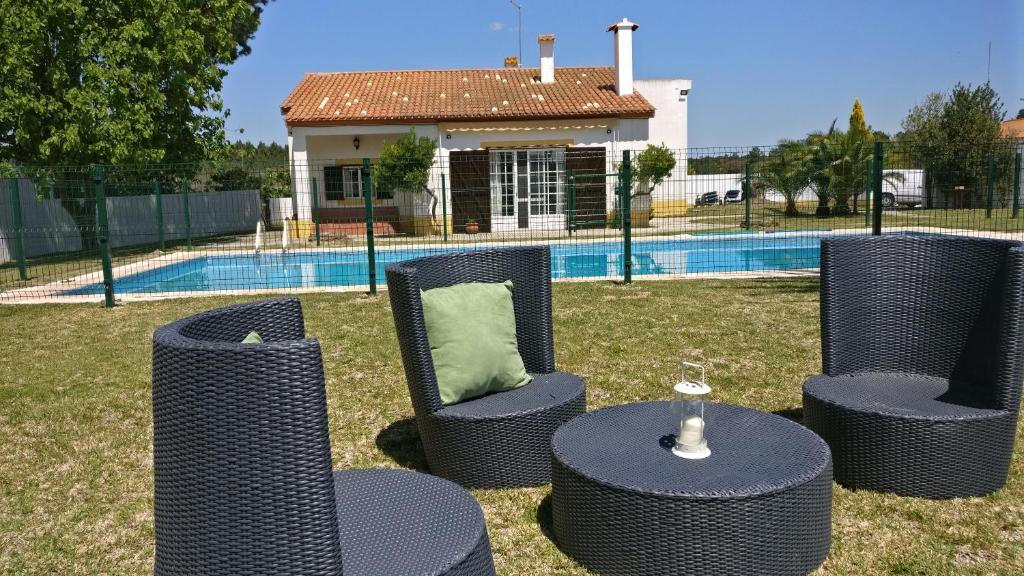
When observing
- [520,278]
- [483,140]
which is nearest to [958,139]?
[483,140]

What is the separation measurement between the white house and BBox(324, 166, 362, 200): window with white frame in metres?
0.03

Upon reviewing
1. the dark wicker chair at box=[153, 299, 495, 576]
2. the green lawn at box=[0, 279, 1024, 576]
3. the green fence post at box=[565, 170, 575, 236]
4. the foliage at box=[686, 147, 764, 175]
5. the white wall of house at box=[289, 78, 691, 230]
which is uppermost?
the white wall of house at box=[289, 78, 691, 230]

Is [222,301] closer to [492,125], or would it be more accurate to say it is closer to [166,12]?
[166,12]

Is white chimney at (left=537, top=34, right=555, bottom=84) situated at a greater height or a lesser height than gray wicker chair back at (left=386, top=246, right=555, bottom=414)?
greater

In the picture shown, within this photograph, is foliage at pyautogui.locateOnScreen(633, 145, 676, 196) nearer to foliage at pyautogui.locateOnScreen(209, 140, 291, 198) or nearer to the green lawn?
foliage at pyautogui.locateOnScreen(209, 140, 291, 198)

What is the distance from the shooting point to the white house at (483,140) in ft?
59.3

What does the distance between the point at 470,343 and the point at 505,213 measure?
15094 mm

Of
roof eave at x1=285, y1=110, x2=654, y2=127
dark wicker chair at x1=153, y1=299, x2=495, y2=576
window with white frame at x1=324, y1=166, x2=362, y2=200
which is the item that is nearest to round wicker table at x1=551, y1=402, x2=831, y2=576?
dark wicker chair at x1=153, y1=299, x2=495, y2=576

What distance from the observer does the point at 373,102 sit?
1970 centimetres

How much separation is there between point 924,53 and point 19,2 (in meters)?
23.7

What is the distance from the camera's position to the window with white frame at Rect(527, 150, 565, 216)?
18.3 metres

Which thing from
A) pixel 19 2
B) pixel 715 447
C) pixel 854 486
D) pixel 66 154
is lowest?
pixel 854 486

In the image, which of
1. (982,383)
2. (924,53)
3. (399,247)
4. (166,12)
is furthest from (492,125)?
(982,383)

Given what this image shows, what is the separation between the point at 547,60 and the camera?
21.2 m
